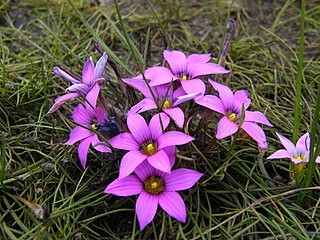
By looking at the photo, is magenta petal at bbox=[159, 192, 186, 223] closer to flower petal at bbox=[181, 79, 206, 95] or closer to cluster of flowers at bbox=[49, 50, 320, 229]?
cluster of flowers at bbox=[49, 50, 320, 229]

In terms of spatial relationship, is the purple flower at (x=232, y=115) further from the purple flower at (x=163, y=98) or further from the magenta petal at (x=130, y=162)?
the magenta petal at (x=130, y=162)

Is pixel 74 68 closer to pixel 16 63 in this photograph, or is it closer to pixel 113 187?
pixel 16 63

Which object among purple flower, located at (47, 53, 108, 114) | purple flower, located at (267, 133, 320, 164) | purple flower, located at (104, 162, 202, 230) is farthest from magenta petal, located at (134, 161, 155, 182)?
purple flower, located at (267, 133, 320, 164)

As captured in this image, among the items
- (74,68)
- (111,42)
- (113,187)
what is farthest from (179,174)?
(111,42)

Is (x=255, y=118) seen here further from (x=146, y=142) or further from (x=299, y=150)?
(x=146, y=142)

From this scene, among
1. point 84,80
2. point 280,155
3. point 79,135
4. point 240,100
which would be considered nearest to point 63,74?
point 84,80

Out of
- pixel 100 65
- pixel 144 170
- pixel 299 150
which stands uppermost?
pixel 100 65

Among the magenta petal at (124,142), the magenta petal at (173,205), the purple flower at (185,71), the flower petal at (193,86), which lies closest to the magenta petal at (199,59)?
the purple flower at (185,71)

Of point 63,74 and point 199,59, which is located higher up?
point 63,74
